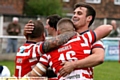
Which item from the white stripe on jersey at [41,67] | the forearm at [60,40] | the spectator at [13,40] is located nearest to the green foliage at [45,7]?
the spectator at [13,40]

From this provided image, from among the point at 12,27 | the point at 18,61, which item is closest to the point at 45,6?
the point at 12,27

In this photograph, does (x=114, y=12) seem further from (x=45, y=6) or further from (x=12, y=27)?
(x=12, y=27)

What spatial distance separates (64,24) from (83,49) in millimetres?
328

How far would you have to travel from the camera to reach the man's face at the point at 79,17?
4.68 m

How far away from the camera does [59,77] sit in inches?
177

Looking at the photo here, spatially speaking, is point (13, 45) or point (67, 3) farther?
point (67, 3)

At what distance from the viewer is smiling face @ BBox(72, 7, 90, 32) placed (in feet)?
15.4

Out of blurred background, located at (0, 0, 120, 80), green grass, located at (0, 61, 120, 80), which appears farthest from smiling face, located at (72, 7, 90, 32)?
blurred background, located at (0, 0, 120, 80)

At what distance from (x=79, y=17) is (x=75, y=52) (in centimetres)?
46

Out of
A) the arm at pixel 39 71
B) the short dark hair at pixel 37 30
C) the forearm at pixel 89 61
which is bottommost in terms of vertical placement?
the arm at pixel 39 71

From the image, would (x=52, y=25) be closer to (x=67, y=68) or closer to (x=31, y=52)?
(x=31, y=52)

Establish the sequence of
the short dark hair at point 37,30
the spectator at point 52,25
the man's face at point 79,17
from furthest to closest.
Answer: the spectator at point 52,25 < the short dark hair at point 37,30 < the man's face at point 79,17

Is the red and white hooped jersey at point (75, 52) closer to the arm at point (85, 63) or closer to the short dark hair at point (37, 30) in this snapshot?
the arm at point (85, 63)

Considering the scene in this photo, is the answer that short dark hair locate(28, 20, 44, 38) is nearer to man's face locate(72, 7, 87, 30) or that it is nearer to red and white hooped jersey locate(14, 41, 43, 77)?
red and white hooped jersey locate(14, 41, 43, 77)
